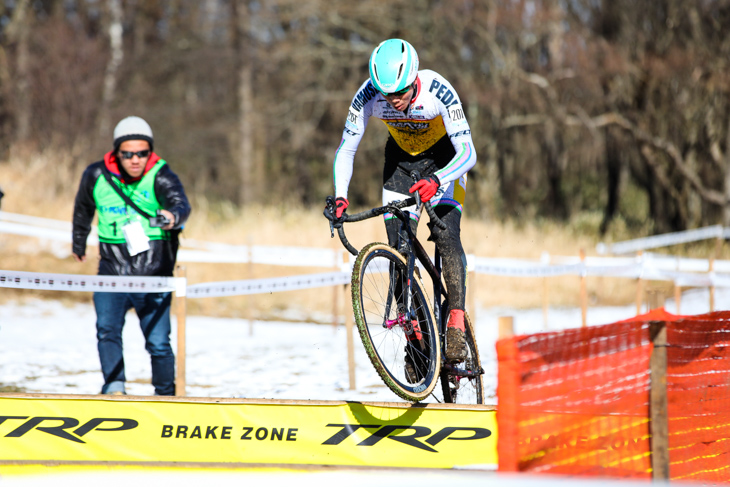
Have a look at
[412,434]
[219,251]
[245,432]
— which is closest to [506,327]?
[412,434]

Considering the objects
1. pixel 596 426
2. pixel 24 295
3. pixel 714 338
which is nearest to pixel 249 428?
pixel 596 426

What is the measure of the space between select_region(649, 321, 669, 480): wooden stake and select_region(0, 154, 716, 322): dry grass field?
7903 mm

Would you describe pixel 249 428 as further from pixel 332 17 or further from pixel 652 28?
pixel 332 17

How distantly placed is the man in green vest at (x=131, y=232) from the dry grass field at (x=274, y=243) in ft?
19.0

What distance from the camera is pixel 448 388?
17.0 feet

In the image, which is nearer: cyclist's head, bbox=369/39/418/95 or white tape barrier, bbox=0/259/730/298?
cyclist's head, bbox=369/39/418/95

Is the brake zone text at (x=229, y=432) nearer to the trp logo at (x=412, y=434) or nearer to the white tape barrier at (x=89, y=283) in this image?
the trp logo at (x=412, y=434)

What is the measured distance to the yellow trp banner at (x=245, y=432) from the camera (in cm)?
421

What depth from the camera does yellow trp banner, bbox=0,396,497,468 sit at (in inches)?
166

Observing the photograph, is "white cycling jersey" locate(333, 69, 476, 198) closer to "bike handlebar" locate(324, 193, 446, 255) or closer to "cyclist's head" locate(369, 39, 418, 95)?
"bike handlebar" locate(324, 193, 446, 255)

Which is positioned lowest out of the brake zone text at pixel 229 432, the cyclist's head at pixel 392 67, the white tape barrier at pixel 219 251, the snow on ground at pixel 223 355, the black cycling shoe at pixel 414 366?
the snow on ground at pixel 223 355

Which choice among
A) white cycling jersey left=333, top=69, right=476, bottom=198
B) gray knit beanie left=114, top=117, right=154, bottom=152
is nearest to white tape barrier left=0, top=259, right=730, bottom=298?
gray knit beanie left=114, top=117, right=154, bottom=152

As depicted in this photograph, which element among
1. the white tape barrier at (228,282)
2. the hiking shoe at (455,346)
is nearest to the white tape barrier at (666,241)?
the white tape barrier at (228,282)

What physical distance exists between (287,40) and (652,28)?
12085 millimetres
